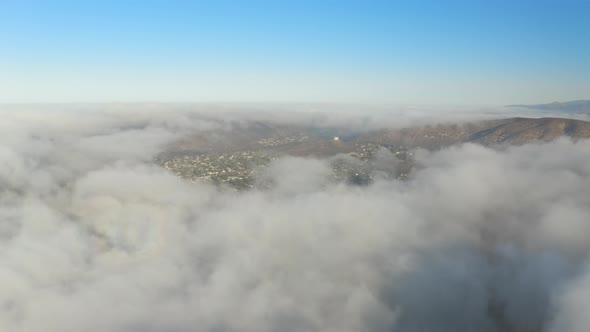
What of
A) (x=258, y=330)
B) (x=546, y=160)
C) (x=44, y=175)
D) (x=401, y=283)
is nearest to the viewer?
(x=258, y=330)

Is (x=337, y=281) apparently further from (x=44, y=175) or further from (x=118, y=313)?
(x=44, y=175)

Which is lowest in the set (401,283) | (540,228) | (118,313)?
(118,313)

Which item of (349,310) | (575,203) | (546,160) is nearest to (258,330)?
(349,310)

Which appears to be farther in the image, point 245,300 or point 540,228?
point 540,228

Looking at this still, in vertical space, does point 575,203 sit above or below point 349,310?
above

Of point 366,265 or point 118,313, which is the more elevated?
point 366,265

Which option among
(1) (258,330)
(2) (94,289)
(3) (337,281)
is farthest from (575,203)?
(2) (94,289)

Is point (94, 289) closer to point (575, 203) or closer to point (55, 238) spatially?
point (55, 238)

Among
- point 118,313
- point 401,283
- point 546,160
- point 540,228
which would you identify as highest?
point 546,160

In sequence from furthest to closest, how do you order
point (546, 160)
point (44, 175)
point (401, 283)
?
point (44, 175) → point (546, 160) → point (401, 283)
